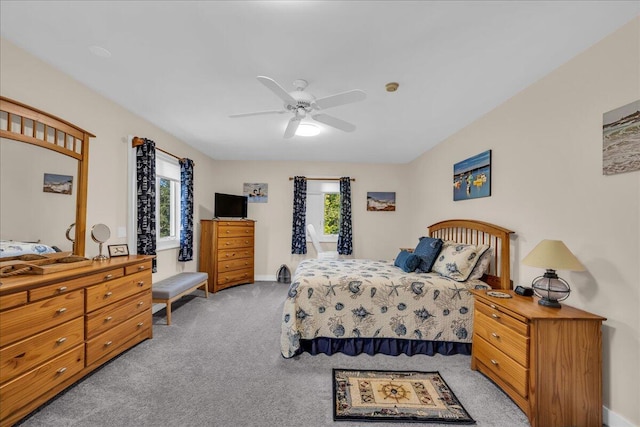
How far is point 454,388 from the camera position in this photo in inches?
85.4

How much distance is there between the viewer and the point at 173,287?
3498mm

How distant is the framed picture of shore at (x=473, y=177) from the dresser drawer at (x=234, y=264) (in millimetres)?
3820

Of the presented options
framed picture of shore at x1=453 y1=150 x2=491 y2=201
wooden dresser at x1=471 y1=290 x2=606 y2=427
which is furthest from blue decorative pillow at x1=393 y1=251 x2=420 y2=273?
A: wooden dresser at x1=471 y1=290 x2=606 y2=427

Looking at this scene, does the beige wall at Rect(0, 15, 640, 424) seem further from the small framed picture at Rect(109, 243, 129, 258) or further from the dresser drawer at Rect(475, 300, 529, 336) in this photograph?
the dresser drawer at Rect(475, 300, 529, 336)

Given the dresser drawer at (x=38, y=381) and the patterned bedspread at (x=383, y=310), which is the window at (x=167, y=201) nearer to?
the dresser drawer at (x=38, y=381)

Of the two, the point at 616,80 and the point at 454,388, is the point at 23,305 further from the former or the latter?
the point at 616,80

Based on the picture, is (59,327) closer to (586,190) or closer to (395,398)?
(395,398)

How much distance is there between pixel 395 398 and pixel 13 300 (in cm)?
255

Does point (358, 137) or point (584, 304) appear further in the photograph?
point (358, 137)

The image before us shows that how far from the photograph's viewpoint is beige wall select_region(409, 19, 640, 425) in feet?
5.55

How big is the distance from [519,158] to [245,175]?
4.70 m

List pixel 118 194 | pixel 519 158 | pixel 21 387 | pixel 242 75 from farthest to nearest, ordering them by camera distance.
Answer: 1. pixel 118 194
2. pixel 519 158
3. pixel 242 75
4. pixel 21 387

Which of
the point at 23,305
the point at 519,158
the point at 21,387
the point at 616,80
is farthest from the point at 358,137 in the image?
the point at 21,387

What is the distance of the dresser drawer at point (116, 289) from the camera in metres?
2.24
